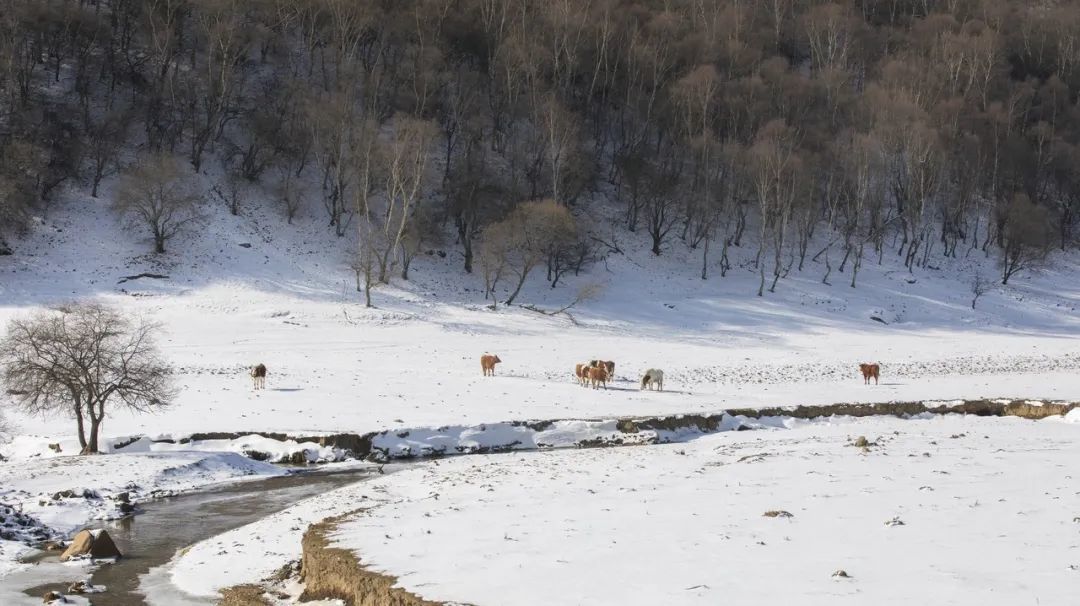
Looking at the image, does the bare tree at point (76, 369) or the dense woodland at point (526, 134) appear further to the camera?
the dense woodland at point (526, 134)

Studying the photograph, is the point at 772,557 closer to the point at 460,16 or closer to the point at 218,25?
the point at 218,25

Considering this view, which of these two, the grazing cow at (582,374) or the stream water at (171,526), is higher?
the grazing cow at (582,374)

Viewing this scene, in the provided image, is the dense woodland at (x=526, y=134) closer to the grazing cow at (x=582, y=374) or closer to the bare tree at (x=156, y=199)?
the bare tree at (x=156, y=199)

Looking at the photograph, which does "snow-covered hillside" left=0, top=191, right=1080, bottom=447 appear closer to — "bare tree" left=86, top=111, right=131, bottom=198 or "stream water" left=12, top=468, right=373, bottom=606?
"bare tree" left=86, top=111, right=131, bottom=198

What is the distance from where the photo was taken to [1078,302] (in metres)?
70.8

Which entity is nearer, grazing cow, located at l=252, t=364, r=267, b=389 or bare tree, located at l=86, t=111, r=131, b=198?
grazing cow, located at l=252, t=364, r=267, b=389

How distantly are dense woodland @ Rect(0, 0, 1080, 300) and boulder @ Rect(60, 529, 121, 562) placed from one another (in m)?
38.1

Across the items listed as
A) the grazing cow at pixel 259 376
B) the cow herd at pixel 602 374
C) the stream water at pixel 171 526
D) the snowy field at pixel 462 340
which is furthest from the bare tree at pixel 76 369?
the cow herd at pixel 602 374

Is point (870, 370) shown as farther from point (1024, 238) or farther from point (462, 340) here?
point (1024, 238)

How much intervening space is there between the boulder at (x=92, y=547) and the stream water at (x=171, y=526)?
241mm

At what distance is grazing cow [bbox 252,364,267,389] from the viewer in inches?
1359

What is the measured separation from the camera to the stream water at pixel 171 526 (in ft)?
49.0

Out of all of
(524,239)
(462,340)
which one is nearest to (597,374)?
(462,340)

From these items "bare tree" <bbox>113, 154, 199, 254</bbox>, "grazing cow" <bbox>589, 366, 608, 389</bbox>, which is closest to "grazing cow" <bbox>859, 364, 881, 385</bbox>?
"grazing cow" <bbox>589, 366, 608, 389</bbox>
